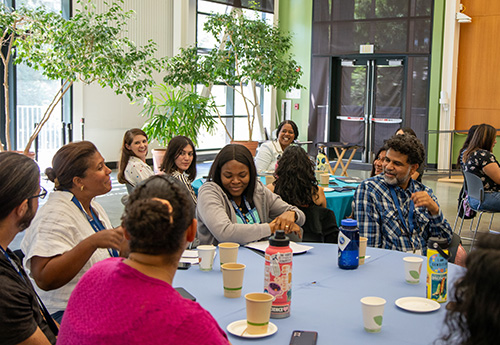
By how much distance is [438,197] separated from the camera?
372 inches

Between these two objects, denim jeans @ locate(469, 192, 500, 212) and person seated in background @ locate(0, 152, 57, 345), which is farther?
denim jeans @ locate(469, 192, 500, 212)

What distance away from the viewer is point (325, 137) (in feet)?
46.0

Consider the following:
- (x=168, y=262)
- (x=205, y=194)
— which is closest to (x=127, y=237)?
(x=168, y=262)

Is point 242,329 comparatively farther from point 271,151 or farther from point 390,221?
point 271,151

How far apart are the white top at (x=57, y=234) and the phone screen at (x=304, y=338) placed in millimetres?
1064

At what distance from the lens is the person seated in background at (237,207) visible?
3.11m

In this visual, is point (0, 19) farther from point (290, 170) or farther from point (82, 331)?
point (82, 331)

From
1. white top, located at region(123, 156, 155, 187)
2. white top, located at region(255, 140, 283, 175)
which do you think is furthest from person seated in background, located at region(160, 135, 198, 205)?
white top, located at region(255, 140, 283, 175)

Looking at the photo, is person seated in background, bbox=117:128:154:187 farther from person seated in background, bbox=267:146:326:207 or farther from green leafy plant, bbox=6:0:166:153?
person seated in background, bbox=267:146:326:207

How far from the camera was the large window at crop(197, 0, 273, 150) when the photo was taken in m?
13.2

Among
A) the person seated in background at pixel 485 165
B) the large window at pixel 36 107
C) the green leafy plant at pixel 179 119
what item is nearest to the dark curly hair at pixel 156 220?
the person seated in background at pixel 485 165

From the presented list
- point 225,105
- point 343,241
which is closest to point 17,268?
point 343,241

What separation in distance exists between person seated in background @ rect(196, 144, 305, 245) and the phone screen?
4.05 feet

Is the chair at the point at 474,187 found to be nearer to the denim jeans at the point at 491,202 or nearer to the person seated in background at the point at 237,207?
the denim jeans at the point at 491,202
